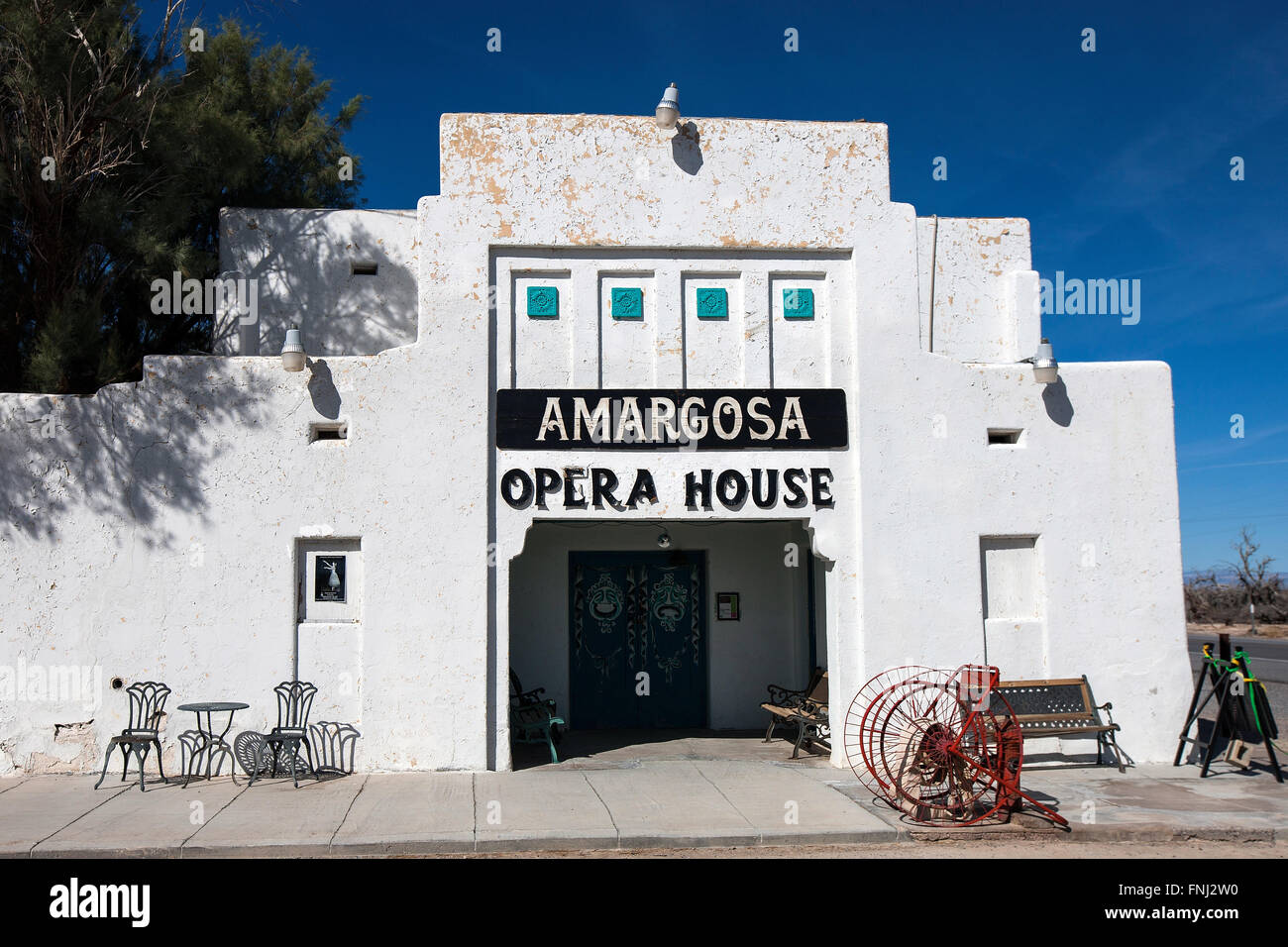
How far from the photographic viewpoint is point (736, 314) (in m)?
11.8

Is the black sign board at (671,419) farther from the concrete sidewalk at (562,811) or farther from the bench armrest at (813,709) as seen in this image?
→ the concrete sidewalk at (562,811)

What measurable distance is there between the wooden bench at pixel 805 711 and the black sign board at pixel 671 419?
3.20m

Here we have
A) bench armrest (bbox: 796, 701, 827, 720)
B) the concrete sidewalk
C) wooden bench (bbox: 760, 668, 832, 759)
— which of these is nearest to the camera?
the concrete sidewalk

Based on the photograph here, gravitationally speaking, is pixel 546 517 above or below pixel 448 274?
below

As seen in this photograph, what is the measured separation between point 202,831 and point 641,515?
210 inches

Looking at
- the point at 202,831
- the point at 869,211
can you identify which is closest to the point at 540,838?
the point at 202,831

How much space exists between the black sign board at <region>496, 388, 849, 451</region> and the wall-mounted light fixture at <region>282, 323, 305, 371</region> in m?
2.15

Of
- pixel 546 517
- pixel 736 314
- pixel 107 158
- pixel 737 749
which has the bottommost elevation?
pixel 737 749

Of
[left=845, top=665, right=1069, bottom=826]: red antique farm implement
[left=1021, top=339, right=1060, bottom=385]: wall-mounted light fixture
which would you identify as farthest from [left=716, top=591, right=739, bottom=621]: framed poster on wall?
[left=1021, top=339, right=1060, bottom=385]: wall-mounted light fixture

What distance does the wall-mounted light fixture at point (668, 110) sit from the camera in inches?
454

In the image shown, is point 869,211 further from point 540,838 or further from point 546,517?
point 540,838

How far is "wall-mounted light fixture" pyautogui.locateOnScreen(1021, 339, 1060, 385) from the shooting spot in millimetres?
11656

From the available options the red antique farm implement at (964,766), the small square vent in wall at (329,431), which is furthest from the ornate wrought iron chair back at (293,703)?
the red antique farm implement at (964,766)

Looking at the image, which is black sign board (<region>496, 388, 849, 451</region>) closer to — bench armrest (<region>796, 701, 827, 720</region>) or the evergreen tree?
bench armrest (<region>796, 701, 827, 720</region>)
